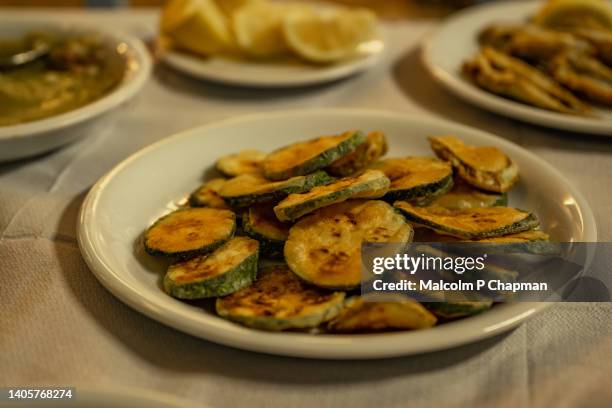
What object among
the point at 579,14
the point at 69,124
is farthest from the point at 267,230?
the point at 579,14

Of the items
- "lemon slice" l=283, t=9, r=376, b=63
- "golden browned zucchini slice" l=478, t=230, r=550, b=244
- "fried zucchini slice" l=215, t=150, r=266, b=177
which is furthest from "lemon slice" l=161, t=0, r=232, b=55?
"golden browned zucchini slice" l=478, t=230, r=550, b=244

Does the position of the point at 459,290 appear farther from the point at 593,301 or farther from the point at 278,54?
the point at 278,54

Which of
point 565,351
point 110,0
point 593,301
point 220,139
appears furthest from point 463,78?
point 110,0

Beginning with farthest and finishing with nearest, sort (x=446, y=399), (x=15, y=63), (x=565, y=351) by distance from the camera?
(x=15, y=63) < (x=565, y=351) < (x=446, y=399)

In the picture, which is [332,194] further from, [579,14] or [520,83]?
[579,14]

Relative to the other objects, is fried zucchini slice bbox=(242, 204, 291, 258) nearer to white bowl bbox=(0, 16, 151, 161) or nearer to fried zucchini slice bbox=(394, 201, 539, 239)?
fried zucchini slice bbox=(394, 201, 539, 239)
